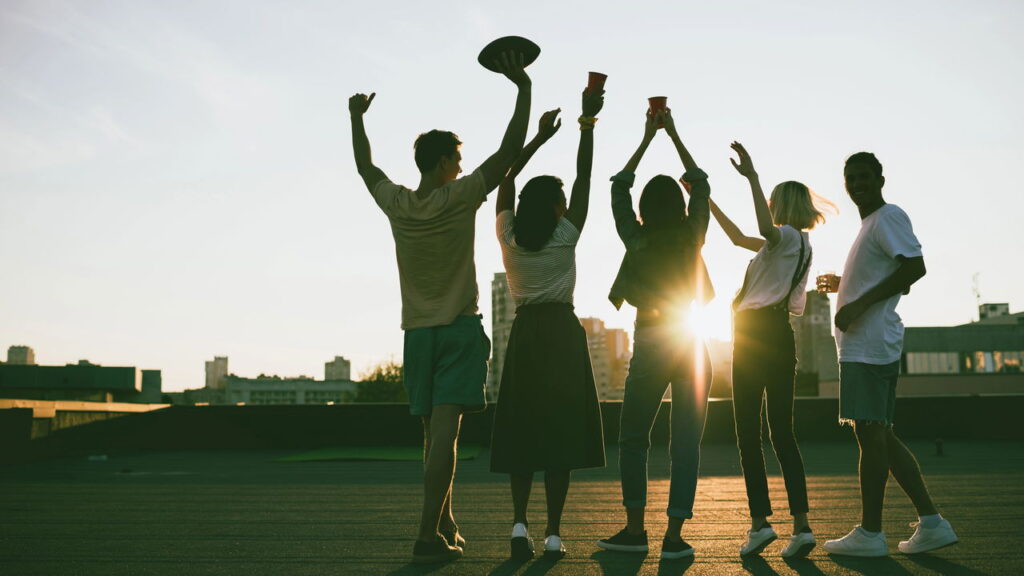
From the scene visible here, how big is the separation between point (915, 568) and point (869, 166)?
1.82 meters

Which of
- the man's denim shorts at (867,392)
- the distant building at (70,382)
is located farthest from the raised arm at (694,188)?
the distant building at (70,382)

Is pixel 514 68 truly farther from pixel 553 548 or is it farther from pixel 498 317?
pixel 498 317

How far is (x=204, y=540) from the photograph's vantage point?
450 cm

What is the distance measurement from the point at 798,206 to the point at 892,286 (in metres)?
0.56

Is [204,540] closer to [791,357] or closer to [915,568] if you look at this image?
[791,357]

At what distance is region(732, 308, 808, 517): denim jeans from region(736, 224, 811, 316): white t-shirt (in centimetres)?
7

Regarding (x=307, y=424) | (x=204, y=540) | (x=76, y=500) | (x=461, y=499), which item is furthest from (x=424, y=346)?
(x=307, y=424)

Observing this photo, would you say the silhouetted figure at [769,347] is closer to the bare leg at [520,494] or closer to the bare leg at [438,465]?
the bare leg at [520,494]

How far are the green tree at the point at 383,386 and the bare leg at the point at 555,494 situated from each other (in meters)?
103

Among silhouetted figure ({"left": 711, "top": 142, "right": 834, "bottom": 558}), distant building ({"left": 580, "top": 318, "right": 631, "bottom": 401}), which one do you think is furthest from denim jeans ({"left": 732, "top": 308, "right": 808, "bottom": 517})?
distant building ({"left": 580, "top": 318, "right": 631, "bottom": 401})

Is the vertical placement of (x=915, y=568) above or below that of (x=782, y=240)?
below

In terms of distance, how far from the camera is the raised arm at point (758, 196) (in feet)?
13.6

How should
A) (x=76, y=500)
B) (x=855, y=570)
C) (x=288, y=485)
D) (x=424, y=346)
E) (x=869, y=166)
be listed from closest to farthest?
(x=855, y=570), (x=424, y=346), (x=869, y=166), (x=76, y=500), (x=288, y=485)

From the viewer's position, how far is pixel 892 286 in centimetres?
407
